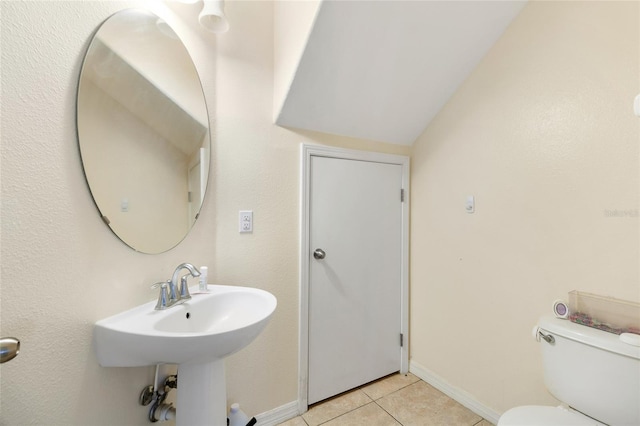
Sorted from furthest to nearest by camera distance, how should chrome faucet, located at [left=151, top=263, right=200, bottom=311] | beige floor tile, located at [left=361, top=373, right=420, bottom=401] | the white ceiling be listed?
beige floor tile, located at [left=361, top=373, right=420, bottom=401], the white ceiling, chrome faucet, located at [left=151, top=263, right=200, bottom=311]

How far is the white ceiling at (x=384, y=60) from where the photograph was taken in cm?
126

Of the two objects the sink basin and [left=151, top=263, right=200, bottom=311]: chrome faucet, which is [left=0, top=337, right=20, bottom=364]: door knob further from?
[left=151, top=263, right=200, bottom=311]: chrome faucet

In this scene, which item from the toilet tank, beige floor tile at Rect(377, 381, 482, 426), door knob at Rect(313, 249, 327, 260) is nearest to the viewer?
the toilet tank

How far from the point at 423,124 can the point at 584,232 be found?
112 centimetres

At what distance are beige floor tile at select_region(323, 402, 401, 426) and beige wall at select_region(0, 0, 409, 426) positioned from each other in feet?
1.82

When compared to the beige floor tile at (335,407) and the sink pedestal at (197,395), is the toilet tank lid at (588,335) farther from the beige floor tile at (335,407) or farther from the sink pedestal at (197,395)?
the sink pedestal at (197,395)

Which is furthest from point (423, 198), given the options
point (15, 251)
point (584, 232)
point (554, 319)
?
point (15, 251)

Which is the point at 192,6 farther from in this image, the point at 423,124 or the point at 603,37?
the point at 603,37

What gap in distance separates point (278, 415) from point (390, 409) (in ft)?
2.29

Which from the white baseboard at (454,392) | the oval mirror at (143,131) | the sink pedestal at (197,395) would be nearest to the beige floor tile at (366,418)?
the white baseboard at (454,392)

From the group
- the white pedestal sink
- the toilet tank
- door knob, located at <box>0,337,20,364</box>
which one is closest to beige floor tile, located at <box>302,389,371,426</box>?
the white pedestal sink

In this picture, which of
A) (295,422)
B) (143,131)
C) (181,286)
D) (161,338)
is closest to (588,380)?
(295,422)

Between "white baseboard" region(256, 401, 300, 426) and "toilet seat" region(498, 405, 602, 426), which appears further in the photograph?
"white baseboard" region(256, 401, 300, 426)

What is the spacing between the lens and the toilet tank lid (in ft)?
3.06
